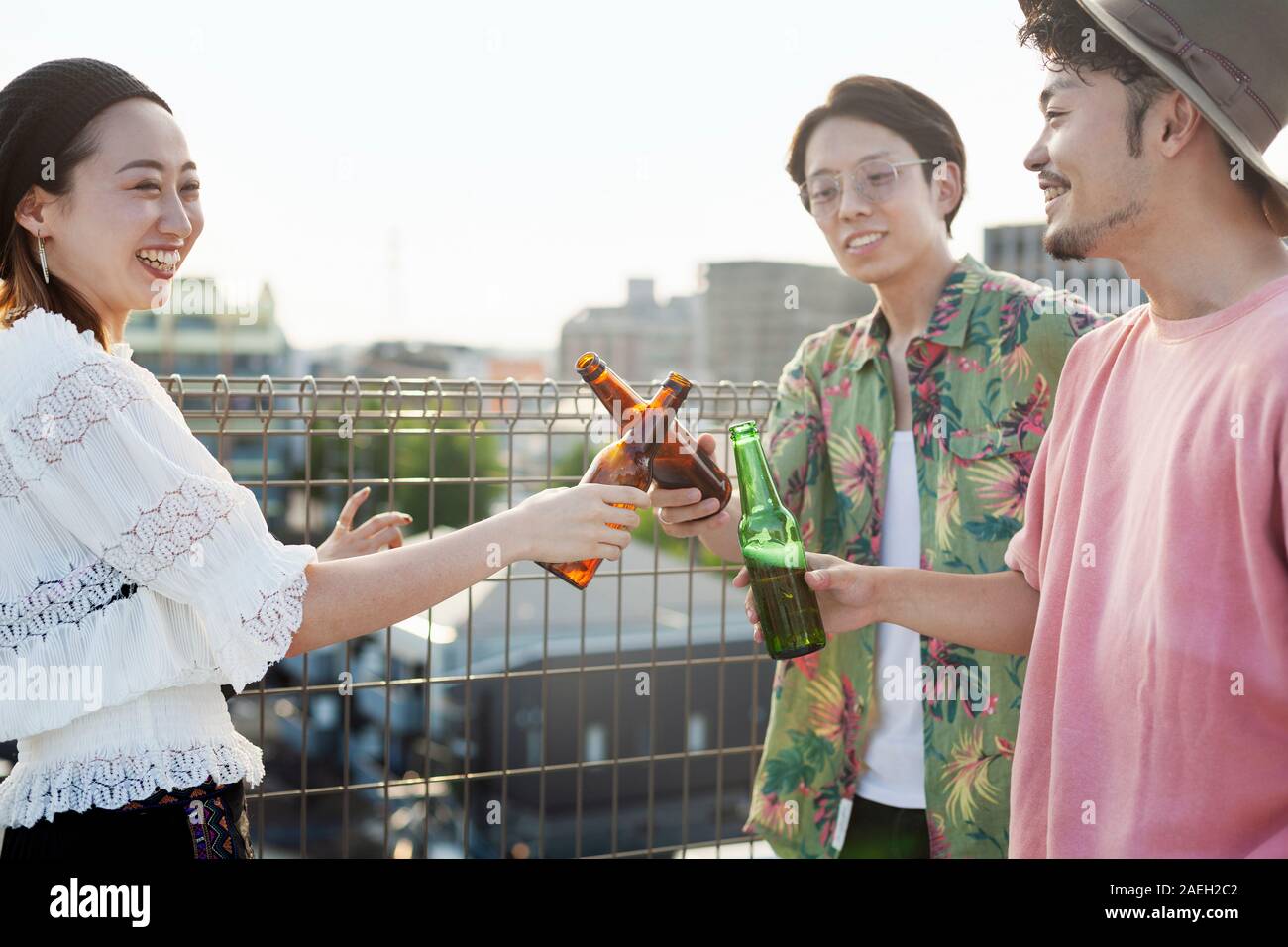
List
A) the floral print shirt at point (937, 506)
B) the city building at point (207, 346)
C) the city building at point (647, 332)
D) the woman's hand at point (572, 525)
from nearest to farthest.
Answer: the woman's hand at point (572, 525)
the floral print shirt at point (937, 506)
the city building at point (207, 346)
the city building at point (647, 332)

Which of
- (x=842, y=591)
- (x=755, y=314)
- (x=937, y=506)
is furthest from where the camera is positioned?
(x=755, y=314)

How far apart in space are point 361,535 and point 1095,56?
5.04ft

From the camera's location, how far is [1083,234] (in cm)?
168

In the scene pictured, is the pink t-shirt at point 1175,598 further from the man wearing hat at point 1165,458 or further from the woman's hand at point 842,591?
the woman's hand at point 842,591

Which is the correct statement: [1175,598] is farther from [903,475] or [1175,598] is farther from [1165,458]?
[903,475]

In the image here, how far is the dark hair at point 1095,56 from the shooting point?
160 cm

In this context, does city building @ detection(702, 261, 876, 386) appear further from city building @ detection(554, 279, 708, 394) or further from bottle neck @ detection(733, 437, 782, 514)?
bottle neck @ detection(733, 437, 782, 514)

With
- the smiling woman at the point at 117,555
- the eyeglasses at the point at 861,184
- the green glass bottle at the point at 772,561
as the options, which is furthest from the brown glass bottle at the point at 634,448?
the eyeglasses at the point at 861,184

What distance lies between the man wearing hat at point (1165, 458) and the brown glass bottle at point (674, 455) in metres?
Result: 0.71

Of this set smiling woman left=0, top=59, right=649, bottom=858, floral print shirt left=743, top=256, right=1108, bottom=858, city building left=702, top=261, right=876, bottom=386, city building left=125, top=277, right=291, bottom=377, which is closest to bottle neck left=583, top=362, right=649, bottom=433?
smiling woman left=0, top=59, right=649, bottom=858

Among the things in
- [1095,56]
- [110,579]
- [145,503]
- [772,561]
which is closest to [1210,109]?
[1095,56]

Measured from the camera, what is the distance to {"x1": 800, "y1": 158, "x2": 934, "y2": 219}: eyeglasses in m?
2.59

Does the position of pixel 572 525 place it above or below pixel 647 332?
below

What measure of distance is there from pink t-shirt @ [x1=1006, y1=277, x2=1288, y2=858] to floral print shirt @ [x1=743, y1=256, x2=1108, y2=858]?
68 cm
